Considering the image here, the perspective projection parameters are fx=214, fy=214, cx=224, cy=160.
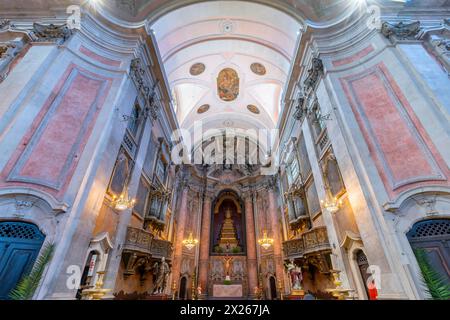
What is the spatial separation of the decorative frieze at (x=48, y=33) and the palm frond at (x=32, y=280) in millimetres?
6923

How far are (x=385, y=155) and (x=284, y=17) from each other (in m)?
8.90

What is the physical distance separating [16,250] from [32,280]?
1201mm

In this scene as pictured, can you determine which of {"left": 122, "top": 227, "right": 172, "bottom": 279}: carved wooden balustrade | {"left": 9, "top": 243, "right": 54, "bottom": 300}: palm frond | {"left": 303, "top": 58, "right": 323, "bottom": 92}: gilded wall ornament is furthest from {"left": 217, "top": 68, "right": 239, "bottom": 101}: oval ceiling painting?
{"left": 9, "top": 243, "right": 54, "bottom": 300}: palm frond

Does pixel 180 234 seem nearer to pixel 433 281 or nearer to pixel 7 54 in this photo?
pixel 7 54

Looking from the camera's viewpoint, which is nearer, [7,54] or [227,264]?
[7,54]

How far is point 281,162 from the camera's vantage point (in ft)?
51.8

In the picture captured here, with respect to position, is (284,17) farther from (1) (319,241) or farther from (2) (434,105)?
(1) (319,241)

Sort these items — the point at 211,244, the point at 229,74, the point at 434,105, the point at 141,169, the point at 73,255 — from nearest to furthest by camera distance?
the point at 73,255
the point at 434,105
the point at 141,169
the point at 229,74
the point at 211,244

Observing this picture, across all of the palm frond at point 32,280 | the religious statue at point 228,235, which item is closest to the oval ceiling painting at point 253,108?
the religious statue at point 228,235

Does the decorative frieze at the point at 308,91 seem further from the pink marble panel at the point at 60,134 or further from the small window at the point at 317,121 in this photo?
the pink marble panel at the point at 60,134

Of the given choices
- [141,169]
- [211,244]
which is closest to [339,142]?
[141,169]

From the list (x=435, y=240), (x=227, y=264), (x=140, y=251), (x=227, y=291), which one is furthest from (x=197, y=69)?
(x=227, y=291)

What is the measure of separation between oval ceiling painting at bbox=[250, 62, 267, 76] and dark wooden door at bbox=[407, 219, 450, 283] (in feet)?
40.4

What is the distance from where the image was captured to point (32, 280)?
4.25 metres
